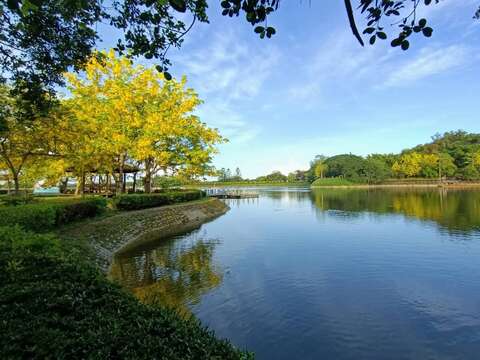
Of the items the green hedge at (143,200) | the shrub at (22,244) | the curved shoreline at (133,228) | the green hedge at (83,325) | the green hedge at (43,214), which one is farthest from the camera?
the green hedge at (143,200)

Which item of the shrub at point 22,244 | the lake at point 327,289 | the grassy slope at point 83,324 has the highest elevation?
the shrub at point 22,244

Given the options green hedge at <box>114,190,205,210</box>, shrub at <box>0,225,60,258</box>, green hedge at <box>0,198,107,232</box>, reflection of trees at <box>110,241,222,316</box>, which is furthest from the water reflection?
green hedge at <box>114,190,205,210</box>

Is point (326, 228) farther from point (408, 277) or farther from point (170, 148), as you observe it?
point (170, 148)

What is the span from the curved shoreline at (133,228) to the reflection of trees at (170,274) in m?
0.85

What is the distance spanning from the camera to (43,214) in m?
10.8

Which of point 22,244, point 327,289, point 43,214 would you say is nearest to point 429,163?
point 327,289

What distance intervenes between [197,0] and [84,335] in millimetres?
3800

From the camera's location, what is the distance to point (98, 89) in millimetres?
21922

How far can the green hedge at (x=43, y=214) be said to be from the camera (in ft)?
32.0

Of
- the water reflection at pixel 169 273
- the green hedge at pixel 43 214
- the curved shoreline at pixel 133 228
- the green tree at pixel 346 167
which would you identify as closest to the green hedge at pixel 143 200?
the curved shoreline at pixel 133 228

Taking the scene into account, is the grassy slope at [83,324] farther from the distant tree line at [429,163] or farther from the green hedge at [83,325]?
the distant tree line at [429,163]

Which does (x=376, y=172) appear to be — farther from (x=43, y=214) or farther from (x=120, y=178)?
(x=43, y=214)

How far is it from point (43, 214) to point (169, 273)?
5142 millimetres

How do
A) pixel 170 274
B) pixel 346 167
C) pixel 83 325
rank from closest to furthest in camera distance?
pixel 83 325, pixel 170 274, pixel 346 167
